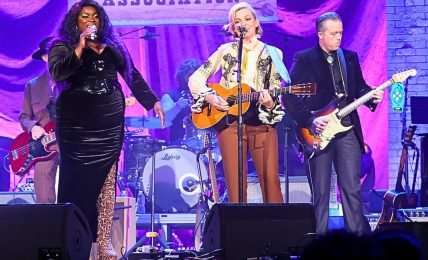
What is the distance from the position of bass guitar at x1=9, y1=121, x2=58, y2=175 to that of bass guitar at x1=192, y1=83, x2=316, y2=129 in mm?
2086

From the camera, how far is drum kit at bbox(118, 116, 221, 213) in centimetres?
1038

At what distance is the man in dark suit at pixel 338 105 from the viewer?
798cm

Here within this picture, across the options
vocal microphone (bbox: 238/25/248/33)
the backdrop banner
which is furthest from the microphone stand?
the backdrop banner

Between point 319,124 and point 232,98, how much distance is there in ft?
3.20

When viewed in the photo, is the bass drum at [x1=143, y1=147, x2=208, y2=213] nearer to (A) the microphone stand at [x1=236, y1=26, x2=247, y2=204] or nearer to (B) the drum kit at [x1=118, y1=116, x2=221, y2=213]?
(B) the drum kit at [x1=118, y1=116, x2=221, y2=213]

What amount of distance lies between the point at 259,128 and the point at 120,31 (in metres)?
4.44

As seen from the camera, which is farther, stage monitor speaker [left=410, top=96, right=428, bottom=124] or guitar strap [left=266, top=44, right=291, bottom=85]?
stage monitor speaker [left=410, top=96, right=428, bottom=124]

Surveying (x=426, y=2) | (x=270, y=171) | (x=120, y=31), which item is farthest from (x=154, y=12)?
(x=270, y=171)

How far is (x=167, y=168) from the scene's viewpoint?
10477 millimetres

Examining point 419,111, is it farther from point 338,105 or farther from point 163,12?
point 163,12

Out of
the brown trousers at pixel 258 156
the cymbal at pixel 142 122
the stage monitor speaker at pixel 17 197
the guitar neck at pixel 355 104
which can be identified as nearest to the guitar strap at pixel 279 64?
the brown trousers at pixel 258 156

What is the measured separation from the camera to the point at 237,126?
7.45 metres

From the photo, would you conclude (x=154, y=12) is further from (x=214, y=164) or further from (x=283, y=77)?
(x=283, y=77)

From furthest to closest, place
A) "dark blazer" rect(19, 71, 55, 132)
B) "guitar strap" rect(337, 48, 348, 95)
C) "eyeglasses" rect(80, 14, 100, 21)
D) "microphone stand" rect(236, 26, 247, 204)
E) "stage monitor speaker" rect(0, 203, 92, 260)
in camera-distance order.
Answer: "dark blazer" rect(19, 71, 55, 132) → "guitar strap" rect(337, 48, 348, 95) → "microphone stand" rect(236, 26, 247, 204) → "eyeglasses" rect(80, 14, 100, 21) → "stage monitor speaker" rect(0, 203, 92, 260)
